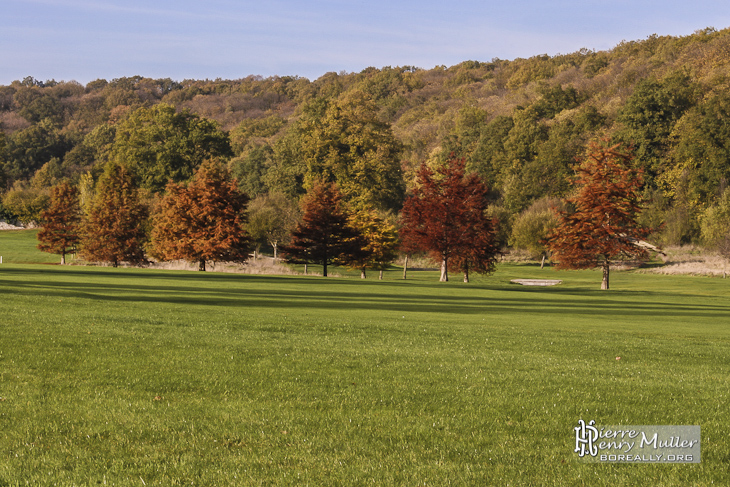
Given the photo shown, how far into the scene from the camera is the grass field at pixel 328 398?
5.54 metres

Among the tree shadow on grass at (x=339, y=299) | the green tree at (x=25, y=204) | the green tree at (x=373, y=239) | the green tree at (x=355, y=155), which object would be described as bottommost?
the tree shadow on grass at (x=339, y=299)

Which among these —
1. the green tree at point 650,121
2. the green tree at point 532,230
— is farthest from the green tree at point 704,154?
the green tree at point 532,230

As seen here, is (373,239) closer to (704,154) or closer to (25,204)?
(704,154)

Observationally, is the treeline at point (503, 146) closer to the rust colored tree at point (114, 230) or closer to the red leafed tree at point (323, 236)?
the rust colored tree at point (114, 230)

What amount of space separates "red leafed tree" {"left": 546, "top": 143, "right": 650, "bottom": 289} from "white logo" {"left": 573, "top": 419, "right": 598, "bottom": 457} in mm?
39287

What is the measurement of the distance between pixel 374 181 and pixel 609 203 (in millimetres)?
38670

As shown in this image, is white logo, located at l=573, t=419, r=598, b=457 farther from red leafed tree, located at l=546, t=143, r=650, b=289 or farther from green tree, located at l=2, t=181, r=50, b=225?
green tree, located at l=2, t=181, r=50, b=225

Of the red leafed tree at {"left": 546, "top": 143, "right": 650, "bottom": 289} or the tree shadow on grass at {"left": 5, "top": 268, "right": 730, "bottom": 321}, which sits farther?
the red leafed tree at {"left": 546, "top": 143, "right": 650, "bottom": 289}

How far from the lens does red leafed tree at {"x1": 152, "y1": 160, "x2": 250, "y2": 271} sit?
52.1m

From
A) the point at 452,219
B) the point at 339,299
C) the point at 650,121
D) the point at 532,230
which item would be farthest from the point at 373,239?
the point at 650,121

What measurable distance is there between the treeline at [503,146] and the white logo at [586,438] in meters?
60.4

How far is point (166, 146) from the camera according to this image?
287 ft

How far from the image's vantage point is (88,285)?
25672mm

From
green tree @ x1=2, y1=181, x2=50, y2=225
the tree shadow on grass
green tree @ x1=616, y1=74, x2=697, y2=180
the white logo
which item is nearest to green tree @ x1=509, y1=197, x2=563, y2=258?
green tree @ x1=616, y1=74, x2=697, y2=180
